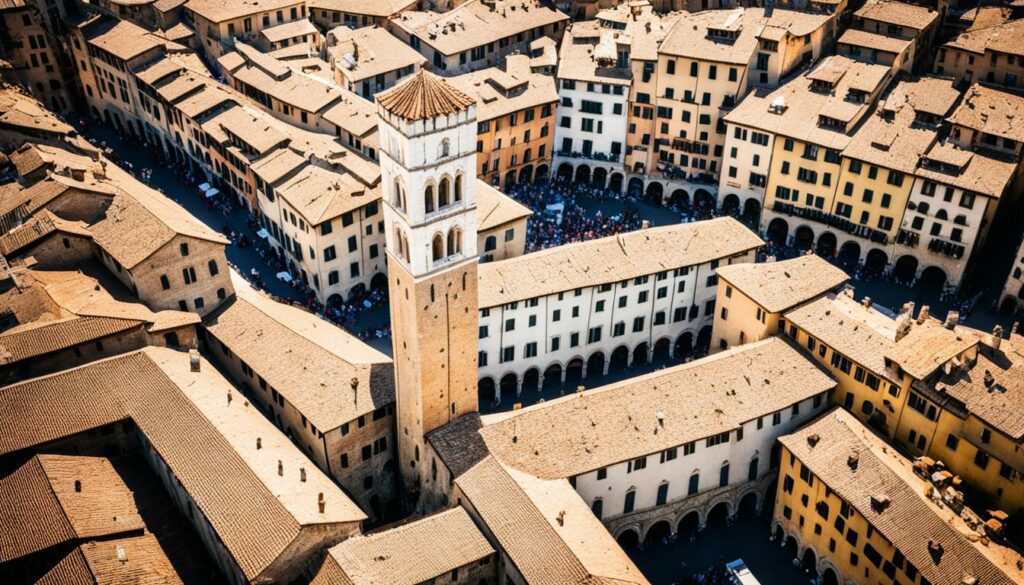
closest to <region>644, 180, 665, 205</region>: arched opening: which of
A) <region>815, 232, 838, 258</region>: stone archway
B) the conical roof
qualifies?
<region>815, 232, 838, 258</region>: stone archway

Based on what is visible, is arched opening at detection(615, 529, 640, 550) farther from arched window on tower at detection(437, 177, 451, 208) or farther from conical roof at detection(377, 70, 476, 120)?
conical roof at detection(377, 70, 476, 120)

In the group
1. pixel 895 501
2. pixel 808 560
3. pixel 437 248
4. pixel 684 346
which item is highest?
pixel 437 248

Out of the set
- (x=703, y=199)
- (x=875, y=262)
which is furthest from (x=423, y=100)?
(x=875, y=262)

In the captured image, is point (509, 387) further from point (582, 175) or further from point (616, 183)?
point (582, 175)

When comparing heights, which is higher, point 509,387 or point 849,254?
point 849,254

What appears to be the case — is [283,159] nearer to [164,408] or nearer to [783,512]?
[164,408]

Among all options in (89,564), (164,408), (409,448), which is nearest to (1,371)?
(164,408)
